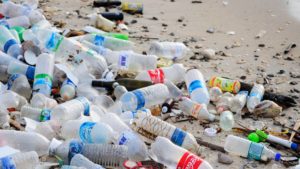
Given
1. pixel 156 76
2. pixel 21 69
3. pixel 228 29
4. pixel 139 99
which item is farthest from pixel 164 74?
pixel 228 29

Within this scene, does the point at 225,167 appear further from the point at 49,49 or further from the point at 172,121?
the point at 49,49

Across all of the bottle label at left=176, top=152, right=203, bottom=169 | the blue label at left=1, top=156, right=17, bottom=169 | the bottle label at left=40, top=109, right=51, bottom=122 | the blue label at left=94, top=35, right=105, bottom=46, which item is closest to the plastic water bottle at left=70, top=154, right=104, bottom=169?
the blue label at left=1, top=156, right=17, bottom=169

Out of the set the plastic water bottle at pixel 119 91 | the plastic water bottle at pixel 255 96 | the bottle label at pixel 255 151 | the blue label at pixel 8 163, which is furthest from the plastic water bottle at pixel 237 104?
the blue label at pixel 8 163

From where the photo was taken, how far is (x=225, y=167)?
346cm

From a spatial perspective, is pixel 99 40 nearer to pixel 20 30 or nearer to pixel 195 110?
pixel 20 30

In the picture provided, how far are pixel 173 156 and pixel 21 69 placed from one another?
1632 millimetres

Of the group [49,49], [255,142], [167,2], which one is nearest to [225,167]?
[255,142]

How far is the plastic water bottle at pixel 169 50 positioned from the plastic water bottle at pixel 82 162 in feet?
7.07

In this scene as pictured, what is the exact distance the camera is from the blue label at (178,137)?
3561mm

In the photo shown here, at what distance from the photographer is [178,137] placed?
3.57m

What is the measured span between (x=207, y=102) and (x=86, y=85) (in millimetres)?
910

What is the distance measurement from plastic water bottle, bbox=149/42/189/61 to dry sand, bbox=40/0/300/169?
95mm

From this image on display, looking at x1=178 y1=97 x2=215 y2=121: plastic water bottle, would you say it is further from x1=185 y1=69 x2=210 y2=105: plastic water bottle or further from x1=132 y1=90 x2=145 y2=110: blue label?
x1=132 y1=90 x2=145 y2=110: blue label

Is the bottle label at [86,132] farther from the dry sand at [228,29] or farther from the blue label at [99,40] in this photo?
the blue label at [99,40]
